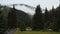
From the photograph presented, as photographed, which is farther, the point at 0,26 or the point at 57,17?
the point at 57,17

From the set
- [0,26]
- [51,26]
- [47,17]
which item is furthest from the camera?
[47,17]

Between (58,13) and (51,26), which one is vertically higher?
(58,13)

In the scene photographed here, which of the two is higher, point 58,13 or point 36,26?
point 58,13

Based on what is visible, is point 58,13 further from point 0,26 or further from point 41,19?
point 0,26

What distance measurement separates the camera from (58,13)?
125 ft

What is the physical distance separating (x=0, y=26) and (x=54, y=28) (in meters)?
26.7

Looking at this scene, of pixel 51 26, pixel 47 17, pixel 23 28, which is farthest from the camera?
pixel 47 17

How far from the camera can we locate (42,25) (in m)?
38.9

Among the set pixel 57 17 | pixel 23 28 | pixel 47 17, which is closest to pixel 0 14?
pixel 23 28

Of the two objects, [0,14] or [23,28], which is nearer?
[0,14]

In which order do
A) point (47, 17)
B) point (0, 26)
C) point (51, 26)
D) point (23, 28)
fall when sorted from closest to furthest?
point (0, 26) → point (23, 28) → point (51, 26) → point (47, 17)

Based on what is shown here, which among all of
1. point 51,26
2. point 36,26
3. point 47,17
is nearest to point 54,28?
point 51,26

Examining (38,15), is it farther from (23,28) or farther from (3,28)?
(3,28)

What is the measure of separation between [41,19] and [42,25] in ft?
4.19
